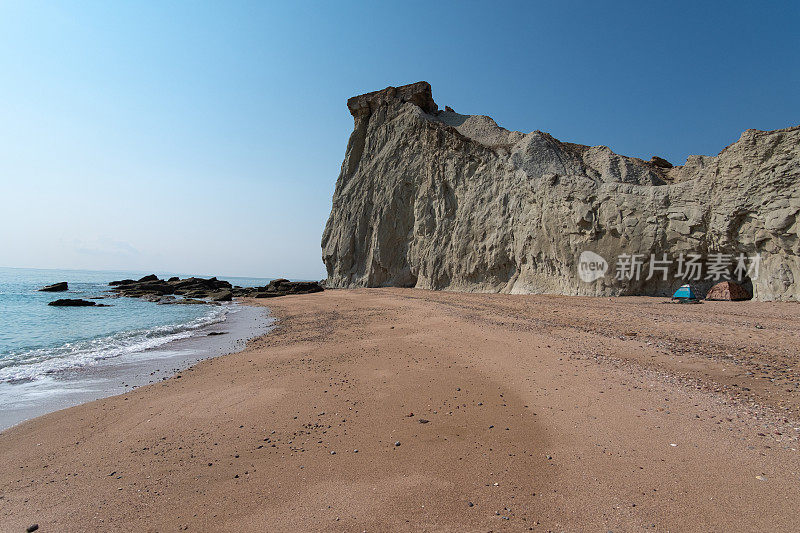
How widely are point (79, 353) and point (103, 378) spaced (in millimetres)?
3524

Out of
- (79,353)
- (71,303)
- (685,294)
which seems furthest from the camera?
(71,303)

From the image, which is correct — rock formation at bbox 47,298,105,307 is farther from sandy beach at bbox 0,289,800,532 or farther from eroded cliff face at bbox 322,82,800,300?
sandy beach at bbox 0,289,800,532

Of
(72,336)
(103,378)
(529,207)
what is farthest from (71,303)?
(529,207)

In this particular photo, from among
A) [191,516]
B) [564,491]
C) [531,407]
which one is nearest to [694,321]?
[531,407]

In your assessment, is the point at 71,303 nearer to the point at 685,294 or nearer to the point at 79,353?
the point at 79,353

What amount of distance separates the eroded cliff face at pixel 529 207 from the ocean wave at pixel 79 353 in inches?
689

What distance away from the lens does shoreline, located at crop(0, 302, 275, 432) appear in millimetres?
5395

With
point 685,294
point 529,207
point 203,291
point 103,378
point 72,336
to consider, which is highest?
point 529,207

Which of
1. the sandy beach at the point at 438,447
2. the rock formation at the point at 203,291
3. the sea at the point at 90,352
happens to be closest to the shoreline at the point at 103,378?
the sea at the point at 90,352

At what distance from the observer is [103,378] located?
6.88 metres

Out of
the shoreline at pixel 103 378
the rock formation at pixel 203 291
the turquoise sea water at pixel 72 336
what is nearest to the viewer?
the shoreline at pixel 103 378

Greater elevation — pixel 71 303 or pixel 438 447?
pixel 438 447

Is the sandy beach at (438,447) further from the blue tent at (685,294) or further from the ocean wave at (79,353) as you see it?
the blue tent at (685,294)

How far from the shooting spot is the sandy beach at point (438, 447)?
2451mm
